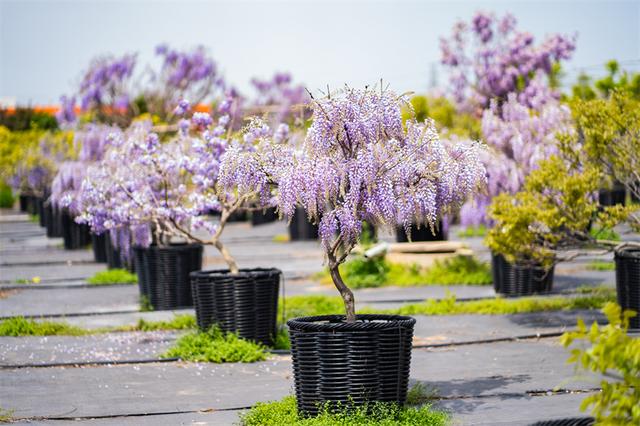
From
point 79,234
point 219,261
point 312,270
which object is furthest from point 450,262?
point 79,234

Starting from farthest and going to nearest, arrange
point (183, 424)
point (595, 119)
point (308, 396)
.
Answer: point (595, 119) < point (183, 424) < point (308, 396)

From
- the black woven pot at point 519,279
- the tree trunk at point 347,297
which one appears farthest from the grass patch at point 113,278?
the tree trunk at point 347,297

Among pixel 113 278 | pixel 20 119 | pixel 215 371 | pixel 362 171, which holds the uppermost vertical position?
pixel 20 119

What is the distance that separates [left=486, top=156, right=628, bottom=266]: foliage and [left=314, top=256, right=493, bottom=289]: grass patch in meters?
4.51

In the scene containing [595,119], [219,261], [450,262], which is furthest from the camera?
[219,261]

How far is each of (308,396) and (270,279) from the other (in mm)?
3569

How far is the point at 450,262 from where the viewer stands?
17.6 meters

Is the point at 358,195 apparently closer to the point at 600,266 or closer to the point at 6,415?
the point at 6,415

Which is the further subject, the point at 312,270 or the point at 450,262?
the point at 312,270

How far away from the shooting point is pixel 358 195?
7.16 metres

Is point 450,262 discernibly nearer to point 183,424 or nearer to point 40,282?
point 40,282

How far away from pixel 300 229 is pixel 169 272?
14.3 m

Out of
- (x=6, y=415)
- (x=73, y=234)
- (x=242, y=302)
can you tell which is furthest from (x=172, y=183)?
(x=73, y=234)

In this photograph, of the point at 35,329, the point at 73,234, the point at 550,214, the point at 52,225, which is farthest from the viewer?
the point at 52,225
